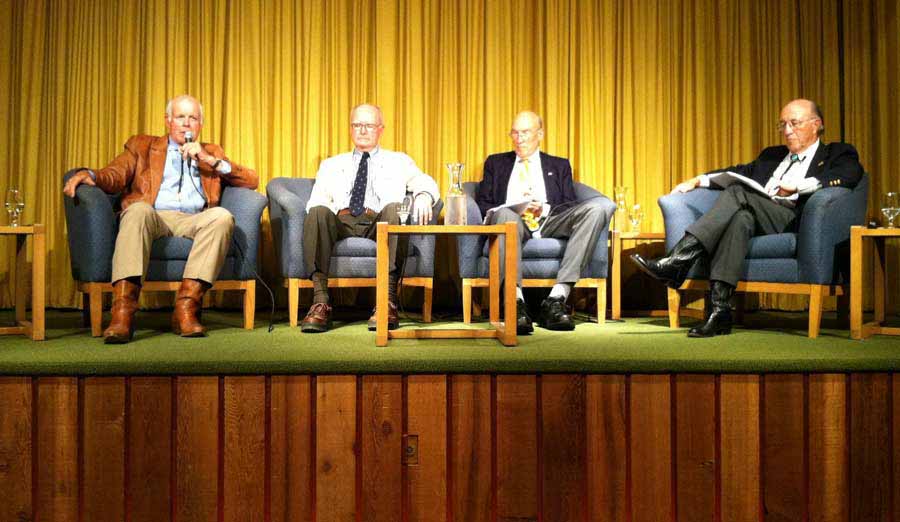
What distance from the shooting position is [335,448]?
222 cm

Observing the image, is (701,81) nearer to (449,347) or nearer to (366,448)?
(449,347)

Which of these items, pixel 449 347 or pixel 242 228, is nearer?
pixel 449 347

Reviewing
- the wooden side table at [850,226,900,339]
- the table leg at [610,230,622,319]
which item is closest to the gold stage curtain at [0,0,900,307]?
the table leg at [610,230,622,319]

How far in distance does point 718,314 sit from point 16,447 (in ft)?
8.72

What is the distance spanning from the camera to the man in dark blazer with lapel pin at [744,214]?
314 centimetres

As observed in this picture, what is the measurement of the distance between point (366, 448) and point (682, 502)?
1002 mm

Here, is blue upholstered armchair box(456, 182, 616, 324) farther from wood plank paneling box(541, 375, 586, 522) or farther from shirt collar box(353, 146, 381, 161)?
wood plank paneling box(541, 375, 586, 522)

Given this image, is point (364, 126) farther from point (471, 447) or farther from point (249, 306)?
point (471, 447)

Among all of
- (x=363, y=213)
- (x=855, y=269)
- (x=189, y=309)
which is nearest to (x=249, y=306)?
(x=189, y=309)

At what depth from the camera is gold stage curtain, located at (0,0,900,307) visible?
14.4 feet

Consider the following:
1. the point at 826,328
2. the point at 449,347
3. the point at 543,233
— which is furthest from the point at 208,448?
the point at 826,328

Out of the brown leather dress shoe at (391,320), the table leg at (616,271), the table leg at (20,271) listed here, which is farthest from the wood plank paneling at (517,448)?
the table leg at (20,271)

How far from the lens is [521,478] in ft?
7.26

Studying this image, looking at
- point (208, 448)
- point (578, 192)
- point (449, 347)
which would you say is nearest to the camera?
point (208, 448)
